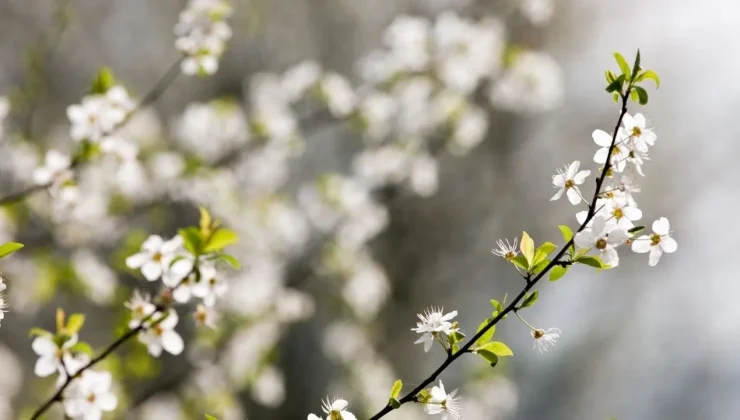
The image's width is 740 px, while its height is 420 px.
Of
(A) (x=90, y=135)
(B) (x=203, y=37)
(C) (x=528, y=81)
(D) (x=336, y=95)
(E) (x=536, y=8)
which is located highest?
(E) (x=536, y=8)

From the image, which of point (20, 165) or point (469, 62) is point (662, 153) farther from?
point (20, 165)

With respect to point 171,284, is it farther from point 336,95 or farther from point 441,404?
point 336,95

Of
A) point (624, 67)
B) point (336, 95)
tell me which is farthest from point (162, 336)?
point (336, 95)

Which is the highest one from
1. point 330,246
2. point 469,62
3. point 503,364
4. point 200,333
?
point 469,62

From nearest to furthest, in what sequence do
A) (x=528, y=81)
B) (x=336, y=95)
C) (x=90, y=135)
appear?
(x=90, y=135), (x=336, y=95), (x=528, y=81)

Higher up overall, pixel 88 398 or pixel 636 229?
pixel 636 229

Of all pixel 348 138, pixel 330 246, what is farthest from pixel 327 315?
pixel 348 138
